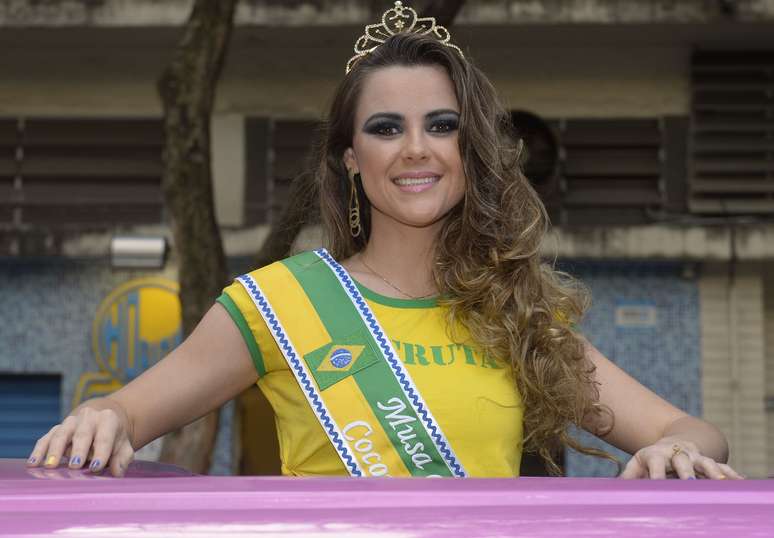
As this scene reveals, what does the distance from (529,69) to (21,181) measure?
14.6 ft

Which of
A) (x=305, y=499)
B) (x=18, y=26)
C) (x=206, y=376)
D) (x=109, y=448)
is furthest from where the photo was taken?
(x=18, y=26)

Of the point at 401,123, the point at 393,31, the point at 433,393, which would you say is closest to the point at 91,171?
the point at 393,31

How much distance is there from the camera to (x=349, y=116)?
2408 millimetres

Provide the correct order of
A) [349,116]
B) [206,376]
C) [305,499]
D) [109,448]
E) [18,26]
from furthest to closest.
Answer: [18,26] → [349,116] → [206,376] → [109,448] → [305,499]

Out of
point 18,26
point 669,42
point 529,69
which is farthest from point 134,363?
A: point 669,42

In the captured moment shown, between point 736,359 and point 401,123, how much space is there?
830cm

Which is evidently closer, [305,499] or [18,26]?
[305,499]

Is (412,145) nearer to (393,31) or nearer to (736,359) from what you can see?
(393,31)

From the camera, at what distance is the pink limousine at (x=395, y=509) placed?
1.10 metres

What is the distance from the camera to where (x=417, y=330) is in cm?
216

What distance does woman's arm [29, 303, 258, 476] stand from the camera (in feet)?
5.49

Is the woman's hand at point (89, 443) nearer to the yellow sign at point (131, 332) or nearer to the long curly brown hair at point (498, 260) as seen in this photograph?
the long curly brown hair at point (498, 260)

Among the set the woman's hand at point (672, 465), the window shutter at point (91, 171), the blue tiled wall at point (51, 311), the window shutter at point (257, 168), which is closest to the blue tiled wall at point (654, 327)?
the window shutter at point (257, 168)

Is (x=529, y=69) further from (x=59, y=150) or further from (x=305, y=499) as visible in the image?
A: (x=305, y=499)
